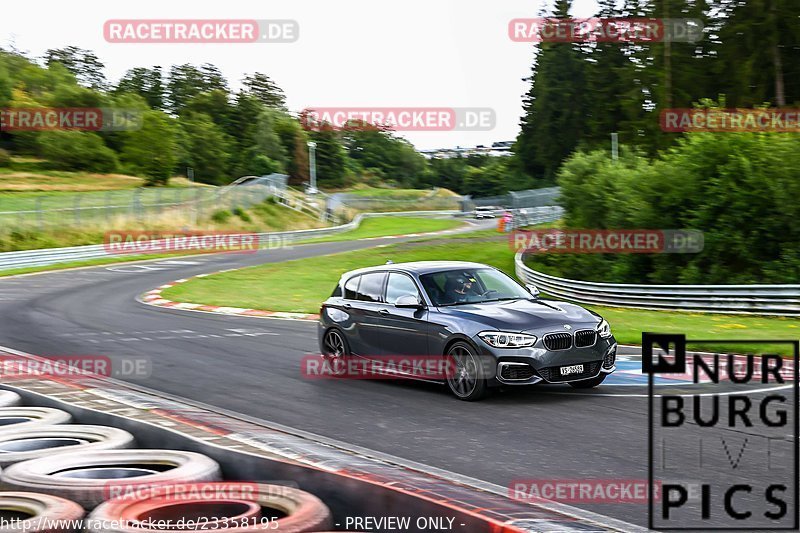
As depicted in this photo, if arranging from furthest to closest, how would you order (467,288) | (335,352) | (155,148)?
(155,148)
(335,352)
(467,288)

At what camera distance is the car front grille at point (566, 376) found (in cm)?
1022

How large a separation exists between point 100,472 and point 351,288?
693cm

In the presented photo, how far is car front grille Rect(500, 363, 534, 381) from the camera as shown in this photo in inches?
401

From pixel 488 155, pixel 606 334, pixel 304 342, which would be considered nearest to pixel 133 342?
pixel 304 342

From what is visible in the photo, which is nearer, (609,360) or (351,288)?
(609,360)

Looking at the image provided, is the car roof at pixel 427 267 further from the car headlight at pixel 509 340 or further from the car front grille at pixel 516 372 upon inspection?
the car front grille at pixel 516 372

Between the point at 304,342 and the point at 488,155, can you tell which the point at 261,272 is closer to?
the point at 304,342

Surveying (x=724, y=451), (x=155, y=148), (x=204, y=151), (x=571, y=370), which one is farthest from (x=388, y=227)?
(x=724, y=451)

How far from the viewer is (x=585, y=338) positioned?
34.4 feet

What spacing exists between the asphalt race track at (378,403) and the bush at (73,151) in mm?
74247

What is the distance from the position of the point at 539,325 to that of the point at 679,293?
Answer: 15784 mm

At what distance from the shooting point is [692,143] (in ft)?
101

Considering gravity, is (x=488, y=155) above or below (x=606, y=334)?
above

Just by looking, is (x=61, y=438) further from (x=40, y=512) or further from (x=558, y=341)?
(x=558, y=341)
